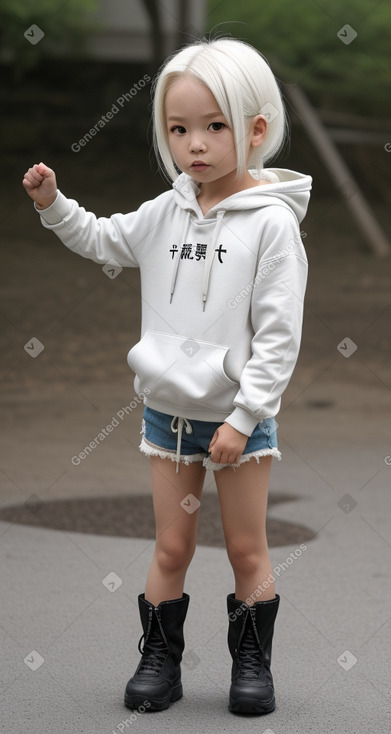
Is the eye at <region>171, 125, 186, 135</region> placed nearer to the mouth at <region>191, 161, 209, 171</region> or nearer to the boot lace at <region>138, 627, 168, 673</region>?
the mouth at <region>191, 161, 209, 171</region>

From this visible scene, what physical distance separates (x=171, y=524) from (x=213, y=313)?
569mm

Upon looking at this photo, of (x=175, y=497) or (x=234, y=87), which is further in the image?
(x=175, y=497)

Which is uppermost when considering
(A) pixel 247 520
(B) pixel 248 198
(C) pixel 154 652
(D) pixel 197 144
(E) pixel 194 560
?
(D) pixel 197 144

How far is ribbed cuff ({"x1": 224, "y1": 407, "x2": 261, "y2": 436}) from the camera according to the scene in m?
2.79

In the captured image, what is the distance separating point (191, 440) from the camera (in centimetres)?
294

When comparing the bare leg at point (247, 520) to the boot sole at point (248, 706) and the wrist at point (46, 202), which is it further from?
the wrist at point (46, 202)

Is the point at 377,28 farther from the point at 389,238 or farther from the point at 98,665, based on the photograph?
the point at 98,665

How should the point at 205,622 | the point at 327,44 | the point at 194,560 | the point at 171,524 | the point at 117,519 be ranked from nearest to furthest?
1. the point at 171,524
2. the point at 205,622
3. the point at 194,560
4. the point at 117,519
5. the point at 327,44

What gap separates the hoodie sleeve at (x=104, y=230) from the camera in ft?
9.75

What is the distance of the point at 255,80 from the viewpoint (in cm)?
280

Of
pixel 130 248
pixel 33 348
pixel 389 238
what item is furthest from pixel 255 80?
pixel 389 238

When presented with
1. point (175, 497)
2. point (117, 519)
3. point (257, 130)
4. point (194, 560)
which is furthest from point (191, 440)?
point (117, 519)

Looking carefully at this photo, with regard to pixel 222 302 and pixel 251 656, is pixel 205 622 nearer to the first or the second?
pixel 251 656

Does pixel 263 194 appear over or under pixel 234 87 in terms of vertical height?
under
